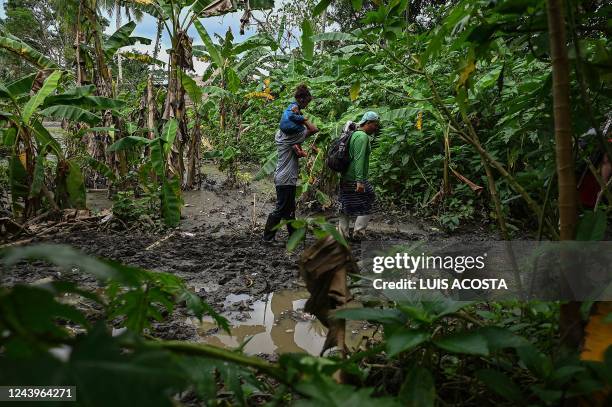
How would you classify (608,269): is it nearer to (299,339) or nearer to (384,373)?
(384,373)

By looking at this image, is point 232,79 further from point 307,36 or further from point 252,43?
point 307,36

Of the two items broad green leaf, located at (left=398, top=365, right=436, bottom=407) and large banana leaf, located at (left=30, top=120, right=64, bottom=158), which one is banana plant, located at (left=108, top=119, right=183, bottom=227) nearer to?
large banana leaf, located at (left=30, top=120, right=64, bottom=158)

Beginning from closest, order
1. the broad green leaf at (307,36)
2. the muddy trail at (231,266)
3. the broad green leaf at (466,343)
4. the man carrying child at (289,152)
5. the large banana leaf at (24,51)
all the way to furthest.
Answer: the broad green leaf at (466,343), the broad green leaf at (307,36), the muddy trail at (231,266), the man carrying child at (289,152), the large banana leaf at (24,51)

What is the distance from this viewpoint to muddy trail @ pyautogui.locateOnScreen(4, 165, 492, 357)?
2924 mm

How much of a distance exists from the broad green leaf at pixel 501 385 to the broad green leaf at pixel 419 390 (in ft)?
0.41

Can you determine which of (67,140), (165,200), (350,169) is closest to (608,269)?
(350,169)

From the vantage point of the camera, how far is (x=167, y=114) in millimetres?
6438

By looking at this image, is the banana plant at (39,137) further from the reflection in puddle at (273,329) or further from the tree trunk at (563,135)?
the tree trunk at (563,135)

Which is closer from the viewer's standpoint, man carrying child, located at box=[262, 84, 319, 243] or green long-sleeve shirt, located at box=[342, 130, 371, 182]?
green long-sleeve shirt, located at box=[342, 130, 371, 182]

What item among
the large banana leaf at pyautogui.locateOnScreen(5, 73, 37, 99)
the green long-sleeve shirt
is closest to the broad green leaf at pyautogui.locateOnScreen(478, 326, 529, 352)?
the green long-sleeve shirt

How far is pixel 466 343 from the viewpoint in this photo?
3.29 feet

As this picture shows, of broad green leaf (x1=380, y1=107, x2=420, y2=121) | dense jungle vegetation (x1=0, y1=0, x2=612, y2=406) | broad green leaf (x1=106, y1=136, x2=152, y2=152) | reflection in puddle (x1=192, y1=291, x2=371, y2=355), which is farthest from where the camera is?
broad green leaf (x1=380, y1=107, x2=420, y2=121)

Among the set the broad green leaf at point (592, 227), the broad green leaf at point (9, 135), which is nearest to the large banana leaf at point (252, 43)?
the broad green leaf at point (9, 135)

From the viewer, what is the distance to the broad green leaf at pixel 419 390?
102 centimetres
